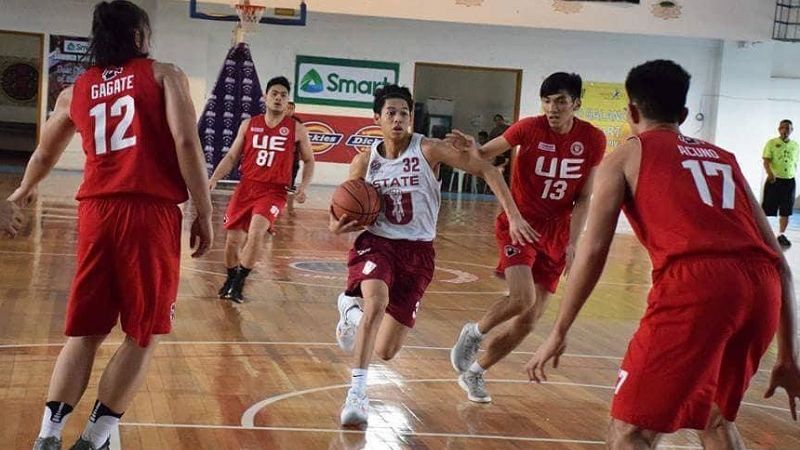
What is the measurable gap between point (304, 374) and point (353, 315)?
1.91 feet

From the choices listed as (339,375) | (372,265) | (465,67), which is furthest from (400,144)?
(465,67)

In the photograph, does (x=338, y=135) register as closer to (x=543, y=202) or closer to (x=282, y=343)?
(x=282, y=343)

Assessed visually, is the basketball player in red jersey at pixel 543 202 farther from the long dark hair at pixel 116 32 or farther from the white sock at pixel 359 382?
the long dark hair at pixel 116 32

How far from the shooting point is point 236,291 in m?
9.63

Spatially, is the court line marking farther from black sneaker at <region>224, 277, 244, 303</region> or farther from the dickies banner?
the dickies banner

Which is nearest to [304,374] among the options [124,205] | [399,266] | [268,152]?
[399,266]

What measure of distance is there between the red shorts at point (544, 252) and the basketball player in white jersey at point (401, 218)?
451mm

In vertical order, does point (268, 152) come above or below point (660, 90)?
below

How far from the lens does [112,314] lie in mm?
4441

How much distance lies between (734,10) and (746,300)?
22.2 m

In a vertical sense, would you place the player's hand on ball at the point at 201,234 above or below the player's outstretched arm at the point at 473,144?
below

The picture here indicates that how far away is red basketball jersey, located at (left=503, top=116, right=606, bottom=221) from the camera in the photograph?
22.6 feet

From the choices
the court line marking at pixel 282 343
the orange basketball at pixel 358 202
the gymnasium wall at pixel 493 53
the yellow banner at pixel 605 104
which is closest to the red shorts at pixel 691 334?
the orange basketball at pixel 358 202

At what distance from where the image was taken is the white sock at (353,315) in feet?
21.6
